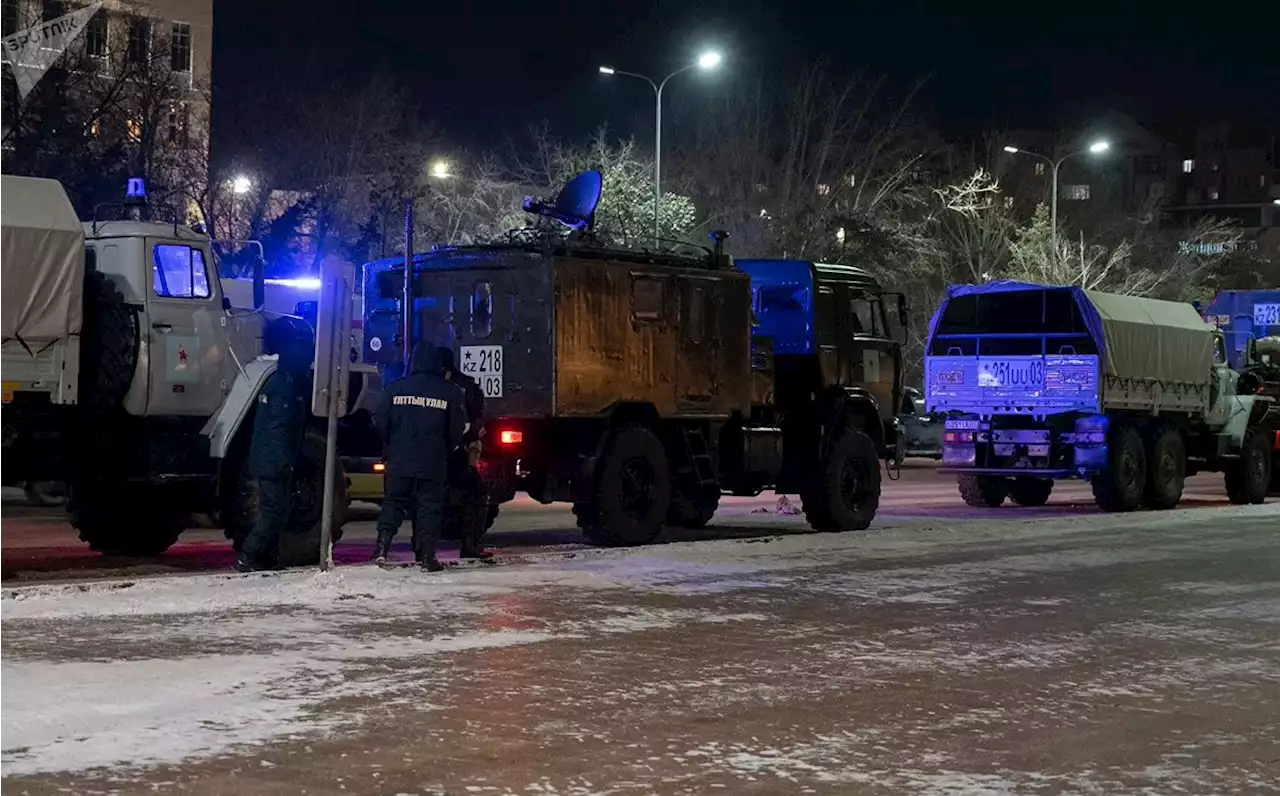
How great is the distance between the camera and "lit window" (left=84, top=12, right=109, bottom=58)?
34469mm

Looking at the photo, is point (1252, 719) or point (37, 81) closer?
point (1252, 719)

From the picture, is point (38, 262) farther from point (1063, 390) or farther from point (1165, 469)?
point (1165, 469)

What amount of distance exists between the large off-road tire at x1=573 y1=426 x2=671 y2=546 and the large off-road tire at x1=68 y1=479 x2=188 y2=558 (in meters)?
3.80

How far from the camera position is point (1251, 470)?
25156 mm

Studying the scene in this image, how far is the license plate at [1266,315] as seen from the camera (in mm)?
29469

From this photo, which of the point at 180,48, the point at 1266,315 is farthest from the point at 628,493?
the point at 180,48

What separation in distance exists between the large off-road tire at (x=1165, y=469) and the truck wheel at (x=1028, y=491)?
5.73 ft

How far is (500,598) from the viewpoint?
38.2 feet

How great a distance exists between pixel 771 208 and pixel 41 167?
68.4 ft

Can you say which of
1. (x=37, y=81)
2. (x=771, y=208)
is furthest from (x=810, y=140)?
(x=37, y=81)

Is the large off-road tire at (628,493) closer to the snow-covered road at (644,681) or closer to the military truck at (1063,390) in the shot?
the snow-covered road at (644,681)

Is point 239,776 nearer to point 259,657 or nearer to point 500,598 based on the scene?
point 259,657

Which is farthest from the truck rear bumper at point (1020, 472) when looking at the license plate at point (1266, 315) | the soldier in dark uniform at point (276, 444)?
the soldier in dark uniform at point (276, 444)

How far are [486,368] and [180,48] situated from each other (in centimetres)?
2851
